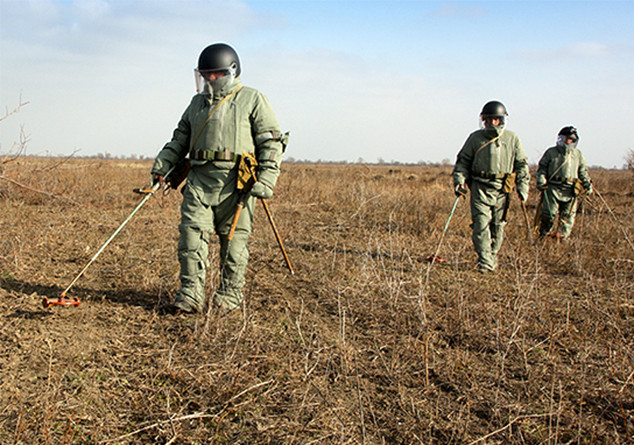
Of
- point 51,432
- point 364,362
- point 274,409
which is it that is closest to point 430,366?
point 364,362

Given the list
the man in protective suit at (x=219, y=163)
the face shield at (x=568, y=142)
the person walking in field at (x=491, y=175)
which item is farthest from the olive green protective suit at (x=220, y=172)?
the face shield at (x=568, y=142)

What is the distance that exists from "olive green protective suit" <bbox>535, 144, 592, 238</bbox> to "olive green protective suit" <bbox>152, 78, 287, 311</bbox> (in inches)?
242

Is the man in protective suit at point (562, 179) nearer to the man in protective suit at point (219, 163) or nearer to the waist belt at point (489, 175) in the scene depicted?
the waist belt at point (489, 175)

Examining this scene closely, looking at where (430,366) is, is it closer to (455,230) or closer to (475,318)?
(475,318)

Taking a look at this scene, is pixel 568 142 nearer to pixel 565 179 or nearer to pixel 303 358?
pixel 565 179

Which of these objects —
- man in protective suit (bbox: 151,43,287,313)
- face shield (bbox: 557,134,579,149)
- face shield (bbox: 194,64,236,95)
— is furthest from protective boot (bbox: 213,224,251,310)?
→ face shield (bbox: 557,134,579,149)

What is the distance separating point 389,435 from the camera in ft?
8.96

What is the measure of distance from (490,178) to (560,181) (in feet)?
9.47

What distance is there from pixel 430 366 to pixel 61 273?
13.2 feet

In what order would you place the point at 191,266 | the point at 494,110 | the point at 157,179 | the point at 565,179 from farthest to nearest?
the point at 565,179
the point at 494,110
the point at 157,179
the point at 191,266

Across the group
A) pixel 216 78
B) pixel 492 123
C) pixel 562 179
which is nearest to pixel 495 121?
pixel 492 123

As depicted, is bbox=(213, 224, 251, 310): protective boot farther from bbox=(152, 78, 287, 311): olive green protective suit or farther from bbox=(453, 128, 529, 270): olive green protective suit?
bbox=(453, 128, 529, 270): olive green protective suit

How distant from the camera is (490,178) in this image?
21.5 ft

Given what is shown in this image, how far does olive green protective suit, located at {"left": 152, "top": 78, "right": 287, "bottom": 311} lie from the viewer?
4172 mm
